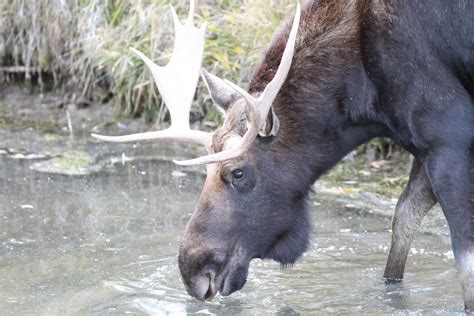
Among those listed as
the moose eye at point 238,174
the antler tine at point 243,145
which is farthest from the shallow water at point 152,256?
the antler tine at point 243,145

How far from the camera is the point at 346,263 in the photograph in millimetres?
6582

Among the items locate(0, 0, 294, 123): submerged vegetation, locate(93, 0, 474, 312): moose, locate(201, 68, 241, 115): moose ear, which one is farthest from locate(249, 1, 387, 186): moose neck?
locate(0, 0, 294, 123): submerged vegetation

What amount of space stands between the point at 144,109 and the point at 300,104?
4263 millimetres

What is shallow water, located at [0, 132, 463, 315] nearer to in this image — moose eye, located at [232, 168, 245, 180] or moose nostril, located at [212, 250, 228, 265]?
moose nostril, located at [212, 250, 228, 265]

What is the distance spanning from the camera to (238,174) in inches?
222

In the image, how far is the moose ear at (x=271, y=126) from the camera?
5621mm

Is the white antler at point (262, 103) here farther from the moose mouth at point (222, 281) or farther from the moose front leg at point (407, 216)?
the moose front leg at point (407, 216)

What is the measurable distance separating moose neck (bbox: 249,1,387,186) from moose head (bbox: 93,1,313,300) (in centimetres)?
10

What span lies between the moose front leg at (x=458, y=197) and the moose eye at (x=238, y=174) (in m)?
0.94

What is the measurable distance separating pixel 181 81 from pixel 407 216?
1.53 metres

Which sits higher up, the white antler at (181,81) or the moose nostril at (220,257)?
the white antler at (181,81)

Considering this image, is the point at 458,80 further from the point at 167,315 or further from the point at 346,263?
the point at 167,315

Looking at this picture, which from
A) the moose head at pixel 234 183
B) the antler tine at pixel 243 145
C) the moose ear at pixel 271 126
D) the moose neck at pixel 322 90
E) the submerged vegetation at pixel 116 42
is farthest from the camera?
the submerged vegetation at pixel 116 42

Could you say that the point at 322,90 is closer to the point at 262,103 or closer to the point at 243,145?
the point at 262,103
